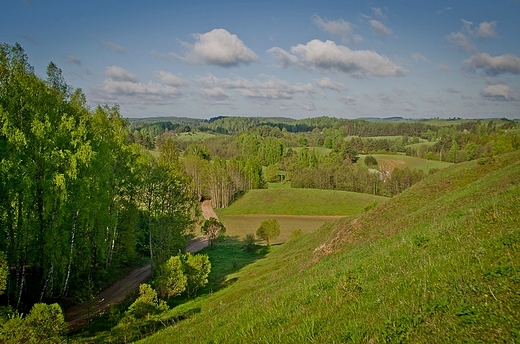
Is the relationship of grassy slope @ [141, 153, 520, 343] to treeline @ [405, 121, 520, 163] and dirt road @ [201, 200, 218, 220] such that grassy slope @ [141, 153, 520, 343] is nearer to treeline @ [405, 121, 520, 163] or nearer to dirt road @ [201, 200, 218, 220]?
dirt road @ [201, 200, 218, 220]

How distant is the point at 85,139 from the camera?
26891 millimetres

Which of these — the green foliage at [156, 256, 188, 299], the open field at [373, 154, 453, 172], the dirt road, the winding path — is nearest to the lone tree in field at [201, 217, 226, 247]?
the winding path

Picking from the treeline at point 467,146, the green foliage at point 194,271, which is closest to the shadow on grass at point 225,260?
the green foliage at point 194,271

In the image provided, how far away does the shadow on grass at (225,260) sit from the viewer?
117ft

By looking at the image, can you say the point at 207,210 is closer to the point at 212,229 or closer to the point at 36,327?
the point at 212,229

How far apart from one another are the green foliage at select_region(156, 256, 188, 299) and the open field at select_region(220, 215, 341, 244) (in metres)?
45.5

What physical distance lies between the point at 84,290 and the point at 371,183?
12092 cm

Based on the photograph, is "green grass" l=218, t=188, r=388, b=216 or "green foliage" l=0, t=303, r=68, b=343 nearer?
"green foliage" l=0, t=303, r=68, b=343

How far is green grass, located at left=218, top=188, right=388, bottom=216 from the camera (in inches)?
4299

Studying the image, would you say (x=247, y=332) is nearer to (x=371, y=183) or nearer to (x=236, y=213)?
(x=236, y=213)

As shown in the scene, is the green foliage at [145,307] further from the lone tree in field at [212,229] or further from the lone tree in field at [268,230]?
the lone tree in field at [268,230]

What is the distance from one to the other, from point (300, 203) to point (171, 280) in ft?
286

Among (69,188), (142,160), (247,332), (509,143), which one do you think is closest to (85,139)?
(69,188)

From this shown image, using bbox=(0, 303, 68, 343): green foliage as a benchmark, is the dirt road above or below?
below
